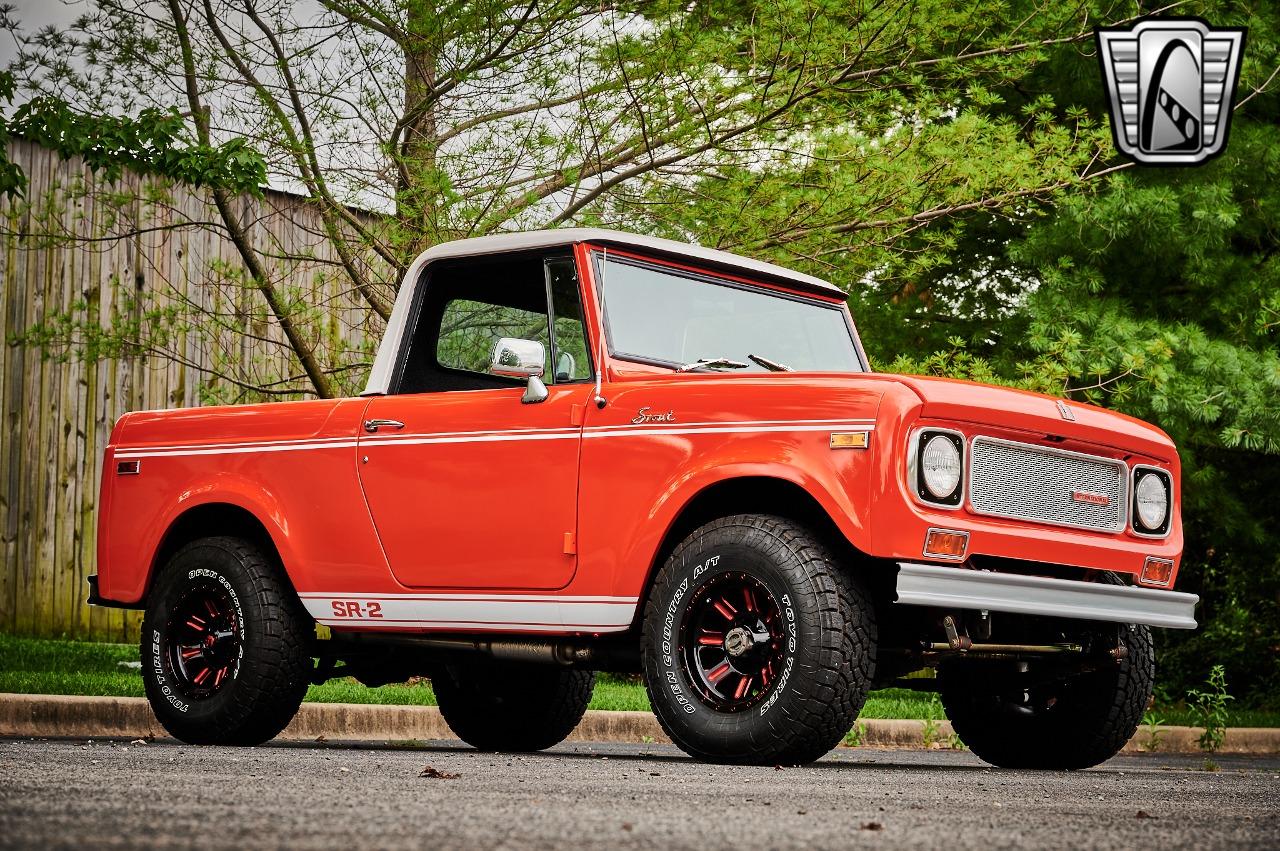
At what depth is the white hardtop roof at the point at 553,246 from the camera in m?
7.32

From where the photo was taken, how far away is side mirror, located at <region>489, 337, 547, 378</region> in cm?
691

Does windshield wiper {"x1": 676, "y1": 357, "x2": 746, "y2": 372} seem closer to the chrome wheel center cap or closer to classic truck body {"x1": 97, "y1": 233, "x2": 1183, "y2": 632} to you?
classic truck body {"x1": 97, "y1": 233, "x2": 1183, "y2": 632}

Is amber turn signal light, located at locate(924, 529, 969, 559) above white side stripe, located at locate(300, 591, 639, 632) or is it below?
above

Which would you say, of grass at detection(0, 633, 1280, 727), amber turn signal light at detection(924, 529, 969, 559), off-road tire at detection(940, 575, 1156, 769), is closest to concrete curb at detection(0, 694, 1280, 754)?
grass at detection(0, 633, 1280, 727)

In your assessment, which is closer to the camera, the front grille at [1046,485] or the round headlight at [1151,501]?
A: the front grille at [1046,485]

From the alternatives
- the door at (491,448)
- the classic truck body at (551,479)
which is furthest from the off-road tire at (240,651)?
the door at (491,448)

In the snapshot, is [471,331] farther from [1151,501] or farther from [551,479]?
[1151,501]

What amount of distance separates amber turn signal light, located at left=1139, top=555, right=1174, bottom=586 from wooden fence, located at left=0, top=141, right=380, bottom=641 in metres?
6.94

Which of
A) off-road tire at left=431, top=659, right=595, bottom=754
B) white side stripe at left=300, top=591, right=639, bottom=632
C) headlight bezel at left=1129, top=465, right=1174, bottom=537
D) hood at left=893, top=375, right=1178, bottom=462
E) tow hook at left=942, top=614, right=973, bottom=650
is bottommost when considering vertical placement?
off-road tire at left=431, top=659, right=595, bottom=754

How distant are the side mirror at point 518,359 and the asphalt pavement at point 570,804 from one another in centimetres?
159

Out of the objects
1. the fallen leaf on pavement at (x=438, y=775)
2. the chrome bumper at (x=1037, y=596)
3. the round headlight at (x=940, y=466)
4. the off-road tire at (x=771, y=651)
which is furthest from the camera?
the round headlight at (x=940, y=466)

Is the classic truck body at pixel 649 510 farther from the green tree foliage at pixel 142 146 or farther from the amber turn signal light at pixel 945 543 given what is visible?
the green tree foliage at pixel 142 146

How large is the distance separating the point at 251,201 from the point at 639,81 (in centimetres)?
369

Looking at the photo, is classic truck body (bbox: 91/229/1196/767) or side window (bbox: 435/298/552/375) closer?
classic truck body (bbox: 91/229/1196/767)
